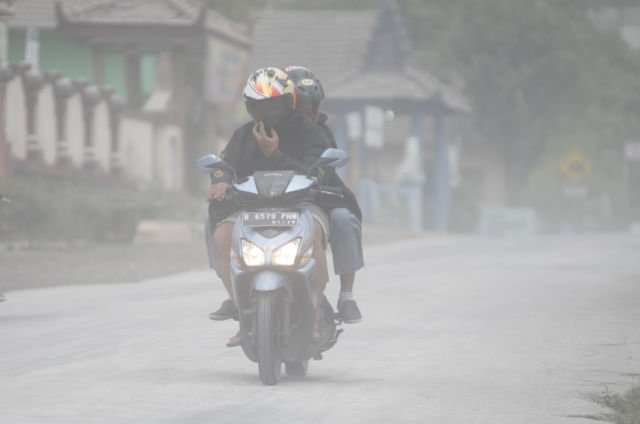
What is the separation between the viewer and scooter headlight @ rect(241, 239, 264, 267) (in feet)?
31.0

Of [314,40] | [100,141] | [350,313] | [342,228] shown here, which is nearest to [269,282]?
[342,228]

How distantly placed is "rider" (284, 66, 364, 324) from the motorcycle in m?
0.32

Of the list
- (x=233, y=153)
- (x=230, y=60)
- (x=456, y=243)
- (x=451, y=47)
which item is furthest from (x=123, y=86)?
(x=233, y=153)

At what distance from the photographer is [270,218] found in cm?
955

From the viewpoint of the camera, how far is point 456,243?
33812mm

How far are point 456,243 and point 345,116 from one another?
46.1 ft

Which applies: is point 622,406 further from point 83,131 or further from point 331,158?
point 83,131

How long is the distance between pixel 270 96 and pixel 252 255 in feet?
3.42

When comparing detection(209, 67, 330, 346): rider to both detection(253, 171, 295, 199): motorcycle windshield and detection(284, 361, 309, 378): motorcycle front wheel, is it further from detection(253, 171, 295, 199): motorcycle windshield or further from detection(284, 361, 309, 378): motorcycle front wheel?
detection(284, 361, 309, 378): motorcycle front wheel

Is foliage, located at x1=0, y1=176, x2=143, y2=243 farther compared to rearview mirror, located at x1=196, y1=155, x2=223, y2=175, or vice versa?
foliage, located at x1=0, y1=176, x2=143, y2=243

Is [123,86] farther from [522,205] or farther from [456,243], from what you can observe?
[522,205]

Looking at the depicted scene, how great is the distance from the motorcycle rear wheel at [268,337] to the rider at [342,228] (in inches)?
30.1

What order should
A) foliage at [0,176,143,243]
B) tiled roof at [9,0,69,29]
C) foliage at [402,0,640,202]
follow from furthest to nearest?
foliage at [402,0,640,202] → tiled roof at [9,0,69,29] → foliage at [0,176,143,243]

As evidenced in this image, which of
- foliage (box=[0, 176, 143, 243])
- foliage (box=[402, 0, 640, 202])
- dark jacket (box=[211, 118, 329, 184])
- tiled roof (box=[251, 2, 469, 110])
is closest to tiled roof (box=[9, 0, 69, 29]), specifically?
tiled roof (box=[251, 2, 469, 110])
